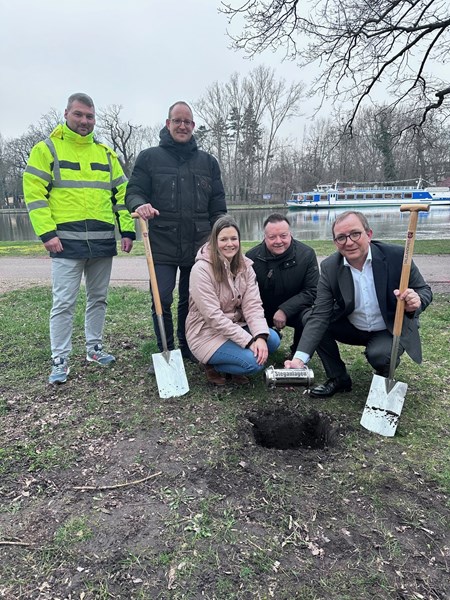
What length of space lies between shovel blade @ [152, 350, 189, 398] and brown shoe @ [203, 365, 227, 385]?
27cm

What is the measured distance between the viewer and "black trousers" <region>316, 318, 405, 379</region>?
3.29 m

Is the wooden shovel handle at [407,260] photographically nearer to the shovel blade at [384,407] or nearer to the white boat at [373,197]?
the shovel blade at [384,407]

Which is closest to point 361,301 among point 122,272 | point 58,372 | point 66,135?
point 58,372

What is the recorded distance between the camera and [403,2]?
10547 millimetres

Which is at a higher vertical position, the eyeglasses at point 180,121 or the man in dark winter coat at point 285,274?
the eyeglasses at point 180,121

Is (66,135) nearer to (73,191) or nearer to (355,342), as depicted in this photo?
(73,191)

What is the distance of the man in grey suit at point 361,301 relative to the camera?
3.11m

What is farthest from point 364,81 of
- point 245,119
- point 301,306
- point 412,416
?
point 245,119

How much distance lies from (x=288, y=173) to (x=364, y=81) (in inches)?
1978

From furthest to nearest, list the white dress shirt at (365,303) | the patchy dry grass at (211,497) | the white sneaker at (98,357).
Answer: the white sneaker at (98,357)
the white dress shirt at (365,303)
the patchy dry grass at (211,497)

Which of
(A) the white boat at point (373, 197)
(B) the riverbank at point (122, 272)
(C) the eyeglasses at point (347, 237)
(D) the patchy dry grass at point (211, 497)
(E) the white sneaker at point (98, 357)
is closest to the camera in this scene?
(D) the patchy dry grass at point (211, 497)

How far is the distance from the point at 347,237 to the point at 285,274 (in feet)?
3.16

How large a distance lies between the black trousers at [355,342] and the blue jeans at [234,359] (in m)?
0.57

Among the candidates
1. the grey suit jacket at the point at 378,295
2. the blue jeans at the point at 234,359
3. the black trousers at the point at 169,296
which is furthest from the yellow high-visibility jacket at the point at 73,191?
the grey suit jacket at the point at 378,295
